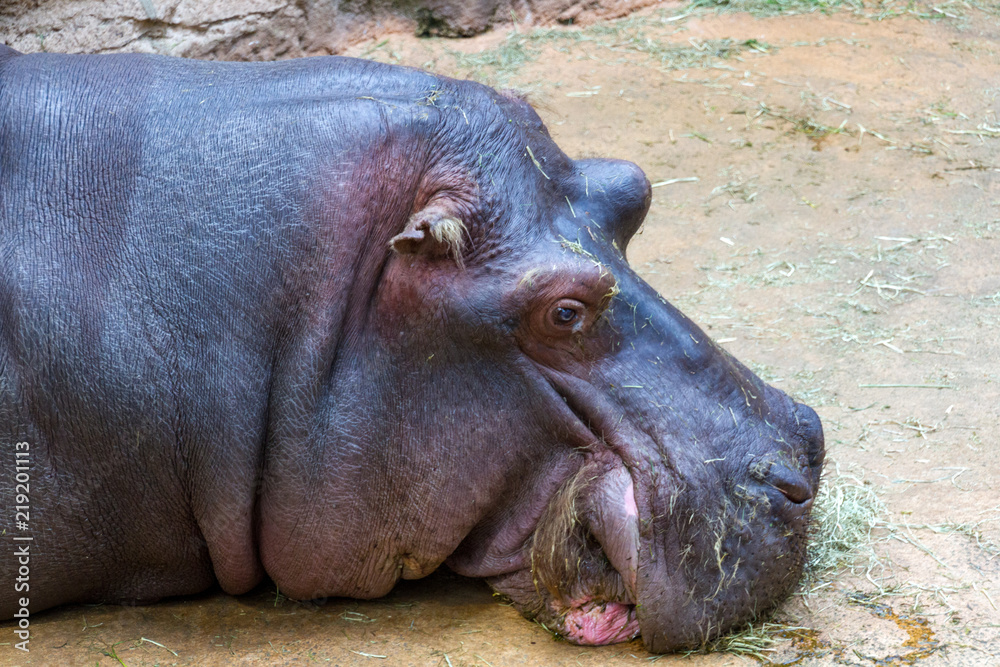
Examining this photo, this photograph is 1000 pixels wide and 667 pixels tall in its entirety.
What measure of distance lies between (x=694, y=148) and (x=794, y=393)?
2.72 m

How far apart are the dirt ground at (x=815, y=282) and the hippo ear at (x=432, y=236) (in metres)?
1.14

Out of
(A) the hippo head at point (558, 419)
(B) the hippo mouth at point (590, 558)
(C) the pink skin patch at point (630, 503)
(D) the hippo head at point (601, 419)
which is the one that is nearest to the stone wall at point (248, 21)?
(A) the hippo head at point (558, 419)

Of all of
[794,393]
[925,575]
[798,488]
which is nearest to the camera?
[798,488]

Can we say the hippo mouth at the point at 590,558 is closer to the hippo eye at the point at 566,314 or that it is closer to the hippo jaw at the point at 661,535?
the hippo jaw at the point at 661,535

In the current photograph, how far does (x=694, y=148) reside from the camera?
22.8ft

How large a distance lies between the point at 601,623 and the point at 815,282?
2800mm

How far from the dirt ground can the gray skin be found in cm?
27

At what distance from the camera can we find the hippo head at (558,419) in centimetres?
303

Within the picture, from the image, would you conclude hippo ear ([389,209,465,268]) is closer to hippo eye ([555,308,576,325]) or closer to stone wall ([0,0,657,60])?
hippo eye ([555,308,576,325])

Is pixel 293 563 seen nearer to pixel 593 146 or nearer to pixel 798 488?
pixel 798 488

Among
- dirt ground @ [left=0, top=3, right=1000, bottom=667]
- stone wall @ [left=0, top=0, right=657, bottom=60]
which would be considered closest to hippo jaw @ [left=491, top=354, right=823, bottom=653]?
dirt ground @ [left=0, top=3, right=1000, bottom=667]

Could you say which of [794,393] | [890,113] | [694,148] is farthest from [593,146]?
[794,393]

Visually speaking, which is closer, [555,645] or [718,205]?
[555,645]

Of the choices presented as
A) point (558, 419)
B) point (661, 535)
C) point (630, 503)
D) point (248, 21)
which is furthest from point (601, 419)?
point (248, 21)
